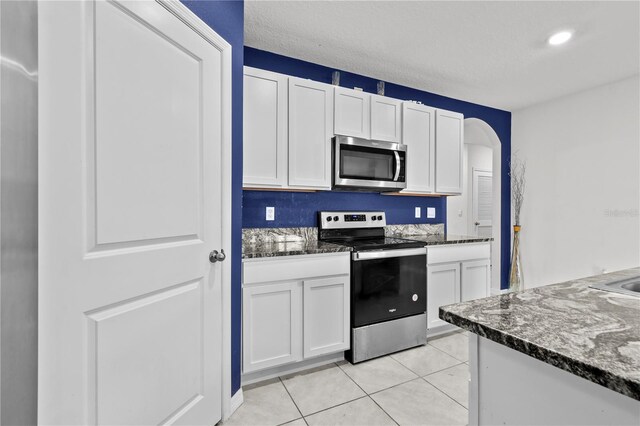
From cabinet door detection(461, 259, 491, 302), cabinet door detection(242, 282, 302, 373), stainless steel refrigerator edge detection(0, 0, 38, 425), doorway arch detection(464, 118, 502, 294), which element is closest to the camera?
stainless steel refrigerator edge detection(0, 0, 38, 425)

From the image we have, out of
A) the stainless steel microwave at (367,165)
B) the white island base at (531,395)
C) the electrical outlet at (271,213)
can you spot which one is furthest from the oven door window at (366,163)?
the white island base at (531,395)

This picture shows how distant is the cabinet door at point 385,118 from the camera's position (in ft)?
8.90

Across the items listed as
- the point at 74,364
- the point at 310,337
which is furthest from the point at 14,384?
the point at 310,337

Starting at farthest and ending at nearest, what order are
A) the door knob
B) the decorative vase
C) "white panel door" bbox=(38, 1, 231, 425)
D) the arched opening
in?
the arched opening
the decorative vase
the door knob
"white panel door" bbox=(38, 1, 231, 425)

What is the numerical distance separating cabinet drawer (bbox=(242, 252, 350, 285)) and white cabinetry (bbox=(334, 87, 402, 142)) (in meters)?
1.07

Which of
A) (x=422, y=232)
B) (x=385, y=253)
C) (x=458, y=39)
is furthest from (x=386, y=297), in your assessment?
(x=458, y=39)

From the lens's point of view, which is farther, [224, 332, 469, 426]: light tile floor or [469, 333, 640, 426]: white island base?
[224, 332, 469, 426]: light tile floor

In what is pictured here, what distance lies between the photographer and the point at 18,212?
835 mm

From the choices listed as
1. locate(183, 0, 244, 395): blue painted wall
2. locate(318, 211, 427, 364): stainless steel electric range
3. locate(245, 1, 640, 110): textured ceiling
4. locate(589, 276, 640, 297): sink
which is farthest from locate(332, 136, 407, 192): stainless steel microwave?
locate(589, 276, 640, 297): sink

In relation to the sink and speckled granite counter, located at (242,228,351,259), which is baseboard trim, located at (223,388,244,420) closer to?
speckled granite counter, located at (242,228,351,259)

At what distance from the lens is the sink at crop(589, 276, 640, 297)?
993 millimetres

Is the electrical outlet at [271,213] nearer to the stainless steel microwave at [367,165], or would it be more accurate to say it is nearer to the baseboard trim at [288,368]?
the stainless steel microwave at [367,165]

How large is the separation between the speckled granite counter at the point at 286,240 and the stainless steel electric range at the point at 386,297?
0.49 ft

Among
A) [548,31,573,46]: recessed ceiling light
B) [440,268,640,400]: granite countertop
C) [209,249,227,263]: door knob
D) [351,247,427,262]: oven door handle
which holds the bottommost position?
[351,247,427,262]: oven door handle
